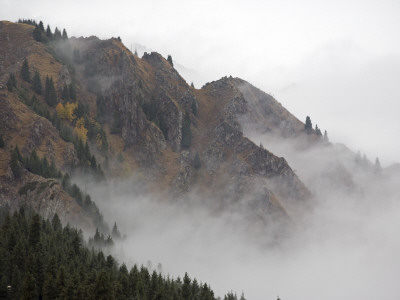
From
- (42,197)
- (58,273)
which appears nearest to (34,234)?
(58,273)

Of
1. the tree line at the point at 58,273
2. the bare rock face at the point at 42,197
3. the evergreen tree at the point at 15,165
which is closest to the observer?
the tree line at the point at 58,273

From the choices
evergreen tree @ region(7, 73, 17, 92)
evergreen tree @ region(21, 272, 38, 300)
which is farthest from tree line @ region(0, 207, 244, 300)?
evergreen tree @ region(7, 73, 17, 92)

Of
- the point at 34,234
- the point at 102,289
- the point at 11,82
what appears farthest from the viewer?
the point at 11,82

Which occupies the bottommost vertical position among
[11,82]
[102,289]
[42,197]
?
[102,289]

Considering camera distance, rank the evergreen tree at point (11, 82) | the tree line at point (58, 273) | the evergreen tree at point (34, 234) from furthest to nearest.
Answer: the evergreen tree at point (11, 82), the evergreen tree at point (34, 234), the tree line at point (58, 273)

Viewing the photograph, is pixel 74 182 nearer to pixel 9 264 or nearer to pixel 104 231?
pixel 104 231

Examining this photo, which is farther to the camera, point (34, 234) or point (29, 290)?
point (34, 234)

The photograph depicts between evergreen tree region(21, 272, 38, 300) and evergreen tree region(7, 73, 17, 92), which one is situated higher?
evergreen tree region(7, 73, 17, 92)

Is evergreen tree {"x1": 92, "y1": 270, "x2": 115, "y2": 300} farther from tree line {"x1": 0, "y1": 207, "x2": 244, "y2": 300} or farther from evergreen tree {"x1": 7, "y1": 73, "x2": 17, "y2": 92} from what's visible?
evergreen tree {"x1": 7, "y1": 73, "x2": 17, "y2": 92}

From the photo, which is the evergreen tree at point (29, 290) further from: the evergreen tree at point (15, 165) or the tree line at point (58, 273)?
the evergreen tree at point (15, 165)

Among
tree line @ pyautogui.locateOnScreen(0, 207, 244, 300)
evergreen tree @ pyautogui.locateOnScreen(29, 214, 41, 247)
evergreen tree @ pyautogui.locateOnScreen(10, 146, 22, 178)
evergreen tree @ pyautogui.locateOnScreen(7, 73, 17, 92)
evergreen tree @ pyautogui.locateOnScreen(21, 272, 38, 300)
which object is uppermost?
evergreen tree @ pyautogui.locateOnScreen(7, 73, 17, 92)

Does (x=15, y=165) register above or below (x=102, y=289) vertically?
above

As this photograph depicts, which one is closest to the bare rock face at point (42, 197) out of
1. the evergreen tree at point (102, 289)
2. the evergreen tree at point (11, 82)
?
the evergreen tree at point (11, 82)

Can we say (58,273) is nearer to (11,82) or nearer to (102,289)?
(102,289)
